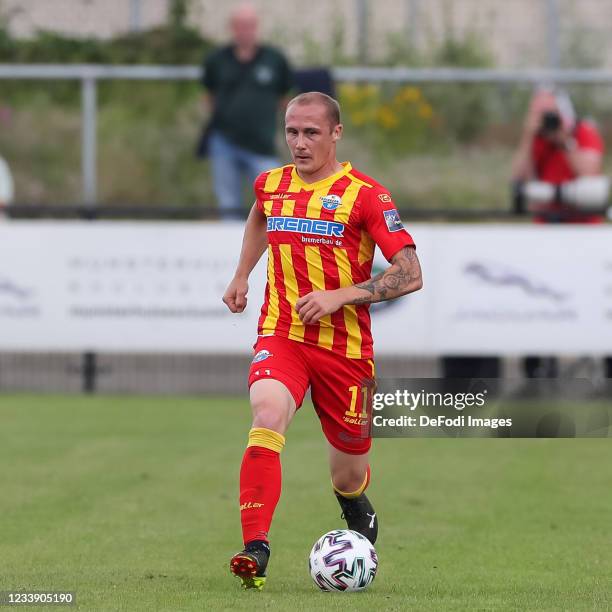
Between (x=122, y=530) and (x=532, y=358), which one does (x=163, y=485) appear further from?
(x=532, y=358)

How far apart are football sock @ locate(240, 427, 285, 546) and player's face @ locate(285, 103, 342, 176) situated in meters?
1.19

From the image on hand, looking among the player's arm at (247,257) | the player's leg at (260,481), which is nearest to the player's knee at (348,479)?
the player's leg at (260,481)

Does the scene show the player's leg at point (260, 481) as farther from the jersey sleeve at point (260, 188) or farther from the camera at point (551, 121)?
the camera at point (551, 121)

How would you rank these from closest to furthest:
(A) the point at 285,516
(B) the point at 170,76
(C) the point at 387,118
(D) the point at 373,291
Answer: (D) the point at 373,291 < (A) the point at 285,516 < (B) the point at 170,76 < (C) the point at 387,118

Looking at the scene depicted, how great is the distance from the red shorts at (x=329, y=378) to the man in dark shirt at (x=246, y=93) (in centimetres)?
899

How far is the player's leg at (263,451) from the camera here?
6281 mm

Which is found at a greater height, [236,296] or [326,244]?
[326,244]

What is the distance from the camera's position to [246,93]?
16.0 meters

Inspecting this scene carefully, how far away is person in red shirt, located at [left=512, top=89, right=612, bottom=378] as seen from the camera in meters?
15.3

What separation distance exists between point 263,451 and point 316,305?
0.64m

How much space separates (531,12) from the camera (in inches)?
873

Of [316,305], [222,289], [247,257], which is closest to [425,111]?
[222,289]

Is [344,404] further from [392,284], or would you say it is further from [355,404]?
[392,284]

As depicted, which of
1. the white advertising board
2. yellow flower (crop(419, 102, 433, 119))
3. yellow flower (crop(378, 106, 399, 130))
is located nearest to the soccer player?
the white advertising board
